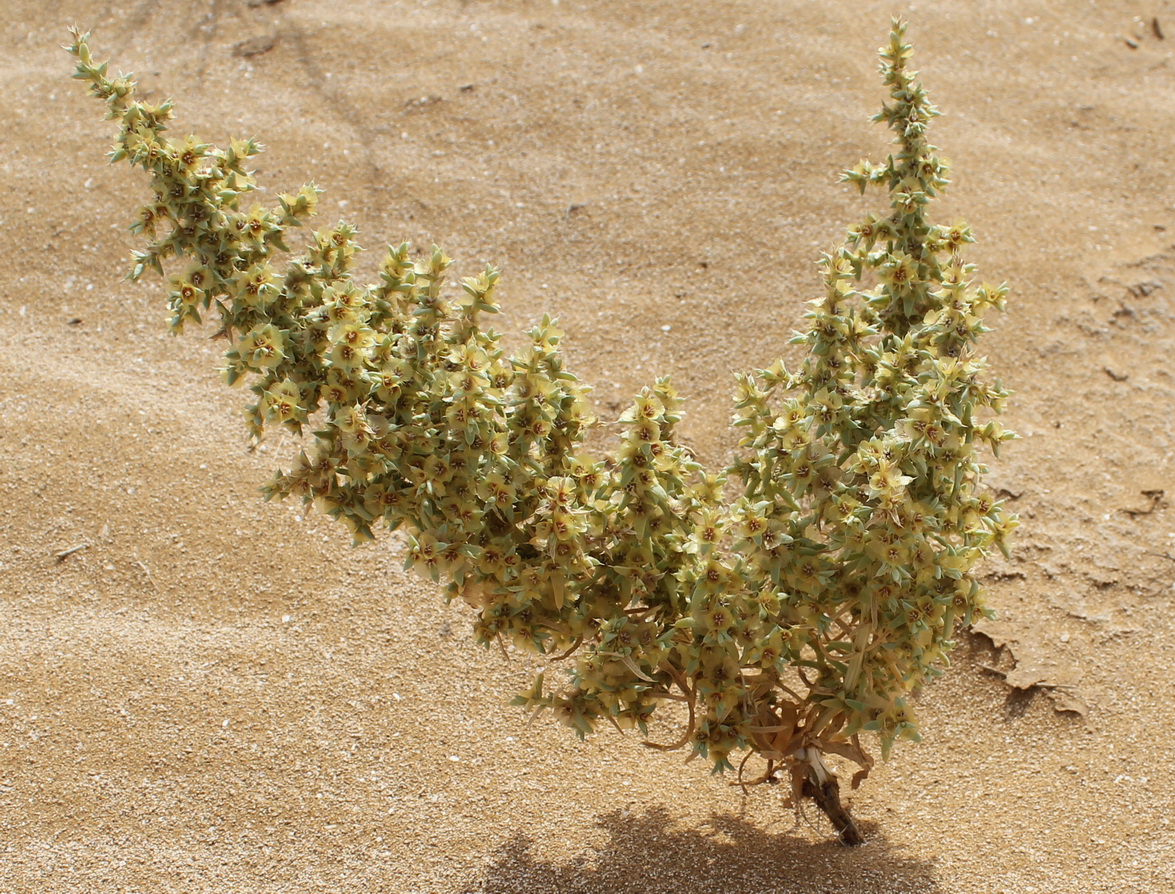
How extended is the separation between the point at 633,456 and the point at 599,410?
5.17 ft

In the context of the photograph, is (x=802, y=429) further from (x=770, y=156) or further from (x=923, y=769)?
(x=770, y=156)

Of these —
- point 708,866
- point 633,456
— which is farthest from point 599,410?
point 633,456

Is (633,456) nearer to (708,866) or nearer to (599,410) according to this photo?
(708,866)

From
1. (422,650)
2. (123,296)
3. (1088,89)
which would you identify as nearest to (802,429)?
(422,650)

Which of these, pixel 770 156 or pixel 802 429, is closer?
pixel 802 429

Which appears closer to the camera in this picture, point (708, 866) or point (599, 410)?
point (708, 866)

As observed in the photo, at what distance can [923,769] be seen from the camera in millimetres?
2590

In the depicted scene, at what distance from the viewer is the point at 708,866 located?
231 centimetres

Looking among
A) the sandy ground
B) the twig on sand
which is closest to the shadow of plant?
the sandy ground

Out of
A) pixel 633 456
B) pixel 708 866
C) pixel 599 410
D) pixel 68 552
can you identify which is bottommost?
pixel 708 866

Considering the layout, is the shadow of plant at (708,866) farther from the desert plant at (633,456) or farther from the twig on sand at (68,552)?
the twig on sand at (68,552)

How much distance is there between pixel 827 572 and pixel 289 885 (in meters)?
1.26

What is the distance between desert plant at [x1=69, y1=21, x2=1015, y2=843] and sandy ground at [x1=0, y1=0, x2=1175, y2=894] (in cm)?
60

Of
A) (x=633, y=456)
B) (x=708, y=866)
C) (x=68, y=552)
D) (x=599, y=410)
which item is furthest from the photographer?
(x=599, y=410)
